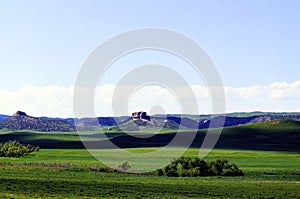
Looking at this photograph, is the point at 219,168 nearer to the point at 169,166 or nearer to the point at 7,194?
the point at 169,166

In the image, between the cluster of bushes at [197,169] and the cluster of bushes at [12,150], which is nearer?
the cluster of bushes at [197,169]

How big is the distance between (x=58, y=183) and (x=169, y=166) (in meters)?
31.3

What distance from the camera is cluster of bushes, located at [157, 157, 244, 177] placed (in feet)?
284

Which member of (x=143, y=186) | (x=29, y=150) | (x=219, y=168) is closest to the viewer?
(x=143, y=186)

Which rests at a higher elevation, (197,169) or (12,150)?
(12,150)

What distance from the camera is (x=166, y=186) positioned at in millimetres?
62594

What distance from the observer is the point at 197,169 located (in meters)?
87.2

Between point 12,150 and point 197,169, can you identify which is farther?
point 12,150

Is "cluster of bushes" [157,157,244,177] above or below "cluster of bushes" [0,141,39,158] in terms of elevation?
below

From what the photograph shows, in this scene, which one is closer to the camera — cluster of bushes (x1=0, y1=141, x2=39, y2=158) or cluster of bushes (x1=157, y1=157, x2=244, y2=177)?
cluster of bushes (x1=157, y1=157, x2=244, y2=177)

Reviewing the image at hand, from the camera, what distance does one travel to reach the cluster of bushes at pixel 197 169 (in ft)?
284

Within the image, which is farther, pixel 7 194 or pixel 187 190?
pixel 187 190

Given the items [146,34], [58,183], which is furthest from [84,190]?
[146,34]

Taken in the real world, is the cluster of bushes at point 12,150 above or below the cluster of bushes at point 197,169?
above
